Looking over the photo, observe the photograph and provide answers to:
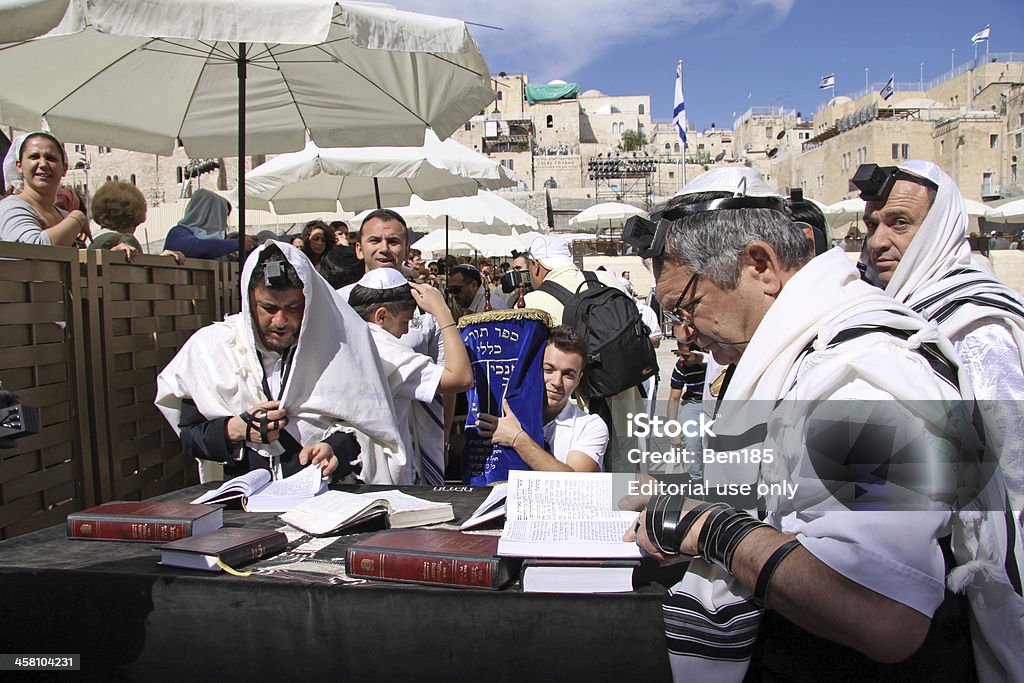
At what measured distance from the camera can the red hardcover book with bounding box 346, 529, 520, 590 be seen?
1.51 m

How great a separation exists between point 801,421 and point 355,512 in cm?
122

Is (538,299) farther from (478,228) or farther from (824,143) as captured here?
(824,143)

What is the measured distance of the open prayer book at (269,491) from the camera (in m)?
2.18

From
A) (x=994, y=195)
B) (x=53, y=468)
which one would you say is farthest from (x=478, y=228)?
(x=994, y=195)

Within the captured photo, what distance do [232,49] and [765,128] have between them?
3492 inches

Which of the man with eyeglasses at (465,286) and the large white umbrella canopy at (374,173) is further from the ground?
the large white umbrella canopy at (374,173)

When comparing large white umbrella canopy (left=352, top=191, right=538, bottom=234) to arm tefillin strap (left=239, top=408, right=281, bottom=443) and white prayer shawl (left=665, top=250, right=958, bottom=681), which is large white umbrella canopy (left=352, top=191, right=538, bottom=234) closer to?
arm tefillin strap (left=239, top=408, right=281, bottom=443)

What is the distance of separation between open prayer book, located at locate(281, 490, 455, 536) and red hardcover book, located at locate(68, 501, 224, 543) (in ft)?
0.72

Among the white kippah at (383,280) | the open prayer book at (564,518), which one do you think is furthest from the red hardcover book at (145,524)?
the white kippah at (383,280)

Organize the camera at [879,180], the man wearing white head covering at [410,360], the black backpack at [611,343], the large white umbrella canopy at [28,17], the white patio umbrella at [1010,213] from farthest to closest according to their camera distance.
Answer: the white patio umbrella at [1010,213] < the black backpack at [611,343] < the man wearing white head covering at [410,360] < the camera at [879,180] < the large white umbrella canopy at [28,17]

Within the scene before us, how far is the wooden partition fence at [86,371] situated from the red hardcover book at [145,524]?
486mm

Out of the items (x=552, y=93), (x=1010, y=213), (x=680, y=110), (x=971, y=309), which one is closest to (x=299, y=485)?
(x=971, y=309)

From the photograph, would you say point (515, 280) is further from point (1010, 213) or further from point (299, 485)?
point (1010, 213)

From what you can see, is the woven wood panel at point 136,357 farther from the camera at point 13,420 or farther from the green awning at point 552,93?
the green awning at point 552,93
